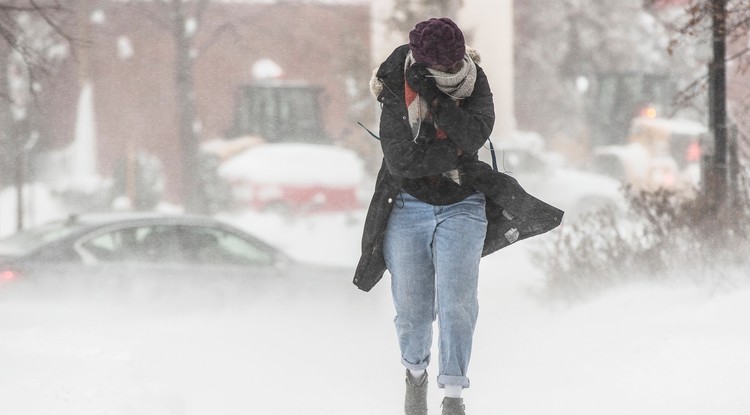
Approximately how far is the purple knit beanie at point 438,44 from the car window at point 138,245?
6291mm

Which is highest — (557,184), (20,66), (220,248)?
(20,66)

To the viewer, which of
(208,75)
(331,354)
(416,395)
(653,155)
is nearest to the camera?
(416,395)

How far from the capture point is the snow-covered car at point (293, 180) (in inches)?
1016

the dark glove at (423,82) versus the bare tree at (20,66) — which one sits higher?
the bare tree at (20,66)

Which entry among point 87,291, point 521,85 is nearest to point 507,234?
point 87,291

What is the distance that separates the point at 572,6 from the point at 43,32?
25679 mm

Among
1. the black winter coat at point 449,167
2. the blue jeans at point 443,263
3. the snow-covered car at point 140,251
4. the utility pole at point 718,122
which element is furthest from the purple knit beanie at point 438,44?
the snow-covered car at point 140,251

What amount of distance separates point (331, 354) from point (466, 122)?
4229 millimetres

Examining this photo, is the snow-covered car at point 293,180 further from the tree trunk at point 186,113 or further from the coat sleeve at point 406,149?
the coat sleeve at point 406,149

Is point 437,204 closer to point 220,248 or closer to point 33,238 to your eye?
point 33,238

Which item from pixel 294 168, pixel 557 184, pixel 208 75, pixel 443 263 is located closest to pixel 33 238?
pixel 443 263

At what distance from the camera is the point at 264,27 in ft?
120

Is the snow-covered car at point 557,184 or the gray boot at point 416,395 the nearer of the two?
the gray boot at point 416,395

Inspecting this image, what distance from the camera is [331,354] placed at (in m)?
8.48
